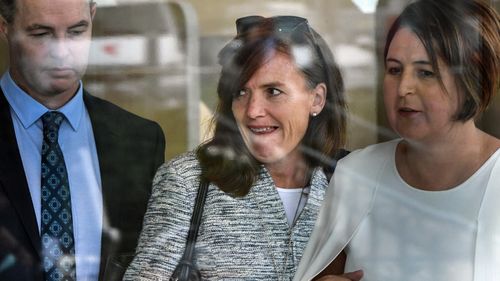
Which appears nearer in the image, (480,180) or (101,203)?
(480,180)

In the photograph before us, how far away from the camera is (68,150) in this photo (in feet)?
9.87

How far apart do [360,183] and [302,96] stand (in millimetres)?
305

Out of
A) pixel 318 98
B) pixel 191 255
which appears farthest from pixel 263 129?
pixel 191 255

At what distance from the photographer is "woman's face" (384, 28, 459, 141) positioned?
285 cm

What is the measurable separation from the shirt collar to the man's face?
2cm

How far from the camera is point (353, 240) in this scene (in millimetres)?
2893

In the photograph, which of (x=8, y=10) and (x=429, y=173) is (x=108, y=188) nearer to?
(x=8, y=10)

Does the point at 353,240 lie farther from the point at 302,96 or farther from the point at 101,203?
the point at 101,203

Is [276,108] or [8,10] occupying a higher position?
[8,10]

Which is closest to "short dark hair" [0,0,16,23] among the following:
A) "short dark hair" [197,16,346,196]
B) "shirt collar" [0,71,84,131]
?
"shirt collar" [0,71,84,131]

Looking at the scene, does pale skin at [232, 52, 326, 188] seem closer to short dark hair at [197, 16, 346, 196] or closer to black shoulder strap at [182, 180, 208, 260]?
short dark hair at [197, 16, 346, 196]

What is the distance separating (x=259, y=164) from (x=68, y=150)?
57cm

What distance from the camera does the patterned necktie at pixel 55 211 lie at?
295 centimetres

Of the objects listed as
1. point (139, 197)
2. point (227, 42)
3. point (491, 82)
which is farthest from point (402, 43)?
point (139, 197)
